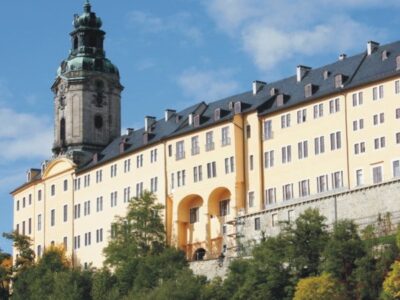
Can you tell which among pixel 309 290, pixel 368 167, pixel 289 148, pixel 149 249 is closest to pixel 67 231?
pixel 149 249

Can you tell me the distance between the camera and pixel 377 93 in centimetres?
8531

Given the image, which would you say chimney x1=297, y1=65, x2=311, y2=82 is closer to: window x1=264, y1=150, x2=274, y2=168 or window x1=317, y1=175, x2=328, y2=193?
window x1=264, y1=150, x2=274, y2=168

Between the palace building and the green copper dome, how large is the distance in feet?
0.42

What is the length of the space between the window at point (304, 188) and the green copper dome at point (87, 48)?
1352 inches

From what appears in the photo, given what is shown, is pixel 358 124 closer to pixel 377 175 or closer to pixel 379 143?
pixel 379 143

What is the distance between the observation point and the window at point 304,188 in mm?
88438

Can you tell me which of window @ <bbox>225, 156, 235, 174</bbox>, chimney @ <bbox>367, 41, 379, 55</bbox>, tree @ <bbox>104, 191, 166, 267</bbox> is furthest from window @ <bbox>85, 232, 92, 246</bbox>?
chimney @ <bbox>367, 41, 379, 55</bbox>

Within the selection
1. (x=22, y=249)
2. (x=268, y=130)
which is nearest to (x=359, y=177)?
(x=268, y=130)

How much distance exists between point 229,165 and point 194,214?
6.48 metres

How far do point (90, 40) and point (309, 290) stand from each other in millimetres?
52909

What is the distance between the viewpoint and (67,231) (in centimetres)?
11425

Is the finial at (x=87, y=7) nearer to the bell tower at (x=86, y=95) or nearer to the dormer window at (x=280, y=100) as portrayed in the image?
the bell tower at (x=86, y=95)

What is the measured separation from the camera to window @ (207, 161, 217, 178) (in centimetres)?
9650

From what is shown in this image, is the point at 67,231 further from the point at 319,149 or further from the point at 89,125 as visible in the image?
the point at 319,149
